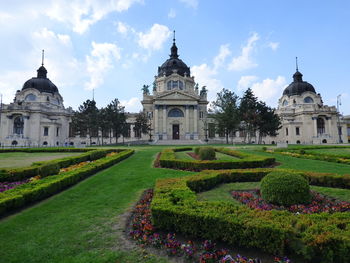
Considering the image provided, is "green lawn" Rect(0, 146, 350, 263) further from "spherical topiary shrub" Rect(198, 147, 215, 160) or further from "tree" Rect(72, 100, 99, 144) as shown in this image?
"tree" Rect(72, 100, 99, 144)

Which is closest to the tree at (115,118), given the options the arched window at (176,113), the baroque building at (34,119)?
the arched window at (176,113)

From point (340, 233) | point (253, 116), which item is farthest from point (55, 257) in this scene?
point (253, 116)

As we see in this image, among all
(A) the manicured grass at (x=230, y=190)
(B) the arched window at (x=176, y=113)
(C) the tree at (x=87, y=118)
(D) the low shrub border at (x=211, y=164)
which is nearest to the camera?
(A) the manicured grass at (x=230, y=190)

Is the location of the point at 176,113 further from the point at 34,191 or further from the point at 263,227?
the point at 263,227

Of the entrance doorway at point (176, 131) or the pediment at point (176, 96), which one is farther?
the entrance doorway at point (176, 131)

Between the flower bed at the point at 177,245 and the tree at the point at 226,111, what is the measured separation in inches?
1481

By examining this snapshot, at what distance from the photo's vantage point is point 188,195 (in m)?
6.14

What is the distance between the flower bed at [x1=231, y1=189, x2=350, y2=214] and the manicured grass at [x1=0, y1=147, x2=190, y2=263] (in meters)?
3.53

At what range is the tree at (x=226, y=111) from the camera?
136ft

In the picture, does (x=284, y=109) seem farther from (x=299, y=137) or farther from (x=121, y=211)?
(x=121, y=211)

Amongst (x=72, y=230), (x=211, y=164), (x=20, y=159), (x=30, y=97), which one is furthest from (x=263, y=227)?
(x=30, y=97)

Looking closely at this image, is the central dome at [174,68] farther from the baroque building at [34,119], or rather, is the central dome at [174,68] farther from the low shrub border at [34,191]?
the low shrub border at [34,191]

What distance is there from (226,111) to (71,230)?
39.0 metres

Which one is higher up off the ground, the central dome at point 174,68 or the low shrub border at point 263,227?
the central dome at point 174,68
